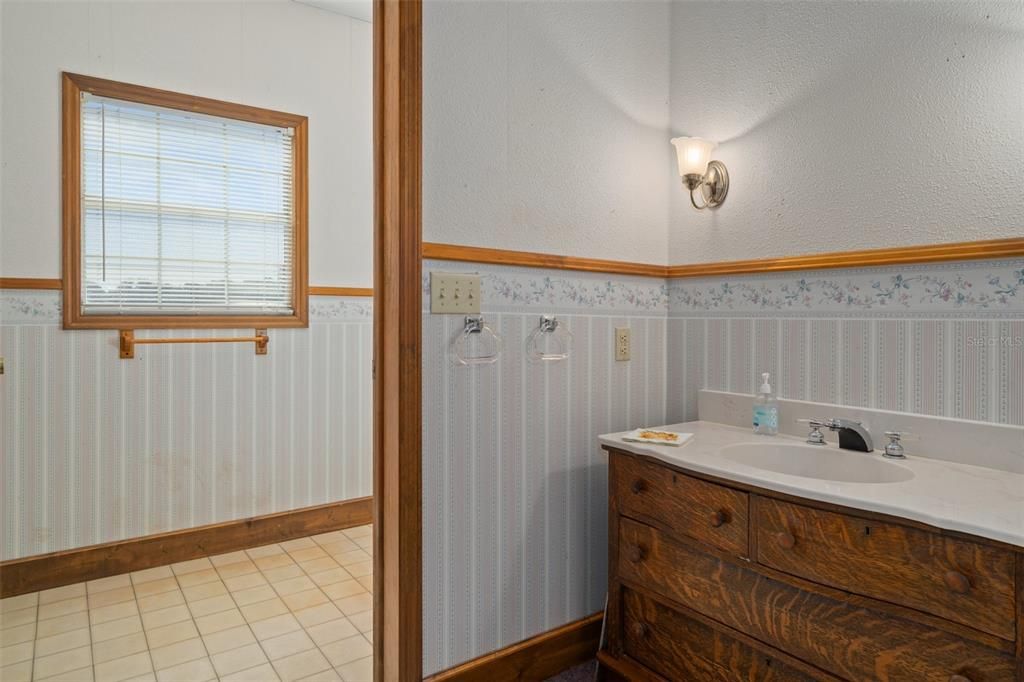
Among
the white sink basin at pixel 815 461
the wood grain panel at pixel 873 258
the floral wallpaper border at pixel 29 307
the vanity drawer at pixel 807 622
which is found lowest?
the vanity drawer at pixel 807 622

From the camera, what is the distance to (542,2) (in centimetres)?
174

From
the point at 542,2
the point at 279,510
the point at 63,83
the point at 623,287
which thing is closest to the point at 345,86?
the point at 63,83

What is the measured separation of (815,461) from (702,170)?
0.96 metres

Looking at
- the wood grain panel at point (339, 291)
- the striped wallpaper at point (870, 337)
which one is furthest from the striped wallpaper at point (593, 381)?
the wood grain panel at point (339, 291)

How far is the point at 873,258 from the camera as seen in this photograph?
1544 mm

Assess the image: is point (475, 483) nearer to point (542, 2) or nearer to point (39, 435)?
point (542, 2)

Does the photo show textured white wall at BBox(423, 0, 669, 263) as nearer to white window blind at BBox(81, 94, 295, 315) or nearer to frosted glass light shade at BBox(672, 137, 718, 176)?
frosted glass light shade at BBox(672, 137, 718, 176)

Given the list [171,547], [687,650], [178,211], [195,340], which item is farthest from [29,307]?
[687,650]

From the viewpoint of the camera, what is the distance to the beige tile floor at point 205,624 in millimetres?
1815

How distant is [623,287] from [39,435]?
2381 mm

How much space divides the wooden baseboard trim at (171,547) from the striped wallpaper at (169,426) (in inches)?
1.5

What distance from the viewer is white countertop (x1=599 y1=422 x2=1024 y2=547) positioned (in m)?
0.99

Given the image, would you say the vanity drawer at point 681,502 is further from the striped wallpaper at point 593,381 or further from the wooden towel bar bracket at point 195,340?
the wooden towel bar bracket at point 195,340

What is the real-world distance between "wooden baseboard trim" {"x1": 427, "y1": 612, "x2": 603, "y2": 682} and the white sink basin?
0.74 metres
